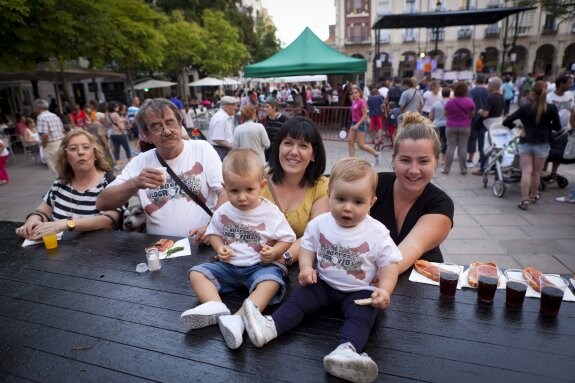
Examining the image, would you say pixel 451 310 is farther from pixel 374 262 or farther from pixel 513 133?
pixel 513 133

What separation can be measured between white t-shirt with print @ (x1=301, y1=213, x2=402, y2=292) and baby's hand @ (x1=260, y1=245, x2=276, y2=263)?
0.27 m

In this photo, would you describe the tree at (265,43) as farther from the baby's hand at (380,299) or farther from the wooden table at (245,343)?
the baby's hand at (380,299)

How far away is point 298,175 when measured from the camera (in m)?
2.54

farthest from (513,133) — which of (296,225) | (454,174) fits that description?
(296,225)

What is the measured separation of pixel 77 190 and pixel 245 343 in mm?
2338

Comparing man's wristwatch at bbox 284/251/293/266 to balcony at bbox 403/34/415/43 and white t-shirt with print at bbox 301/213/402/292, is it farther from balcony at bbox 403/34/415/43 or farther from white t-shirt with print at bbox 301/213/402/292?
balcony at bbox 403/34/415/43

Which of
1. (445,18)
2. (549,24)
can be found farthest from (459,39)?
(445,18)

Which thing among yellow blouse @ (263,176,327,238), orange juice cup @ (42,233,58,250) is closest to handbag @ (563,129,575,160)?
yellow blouse @ (263,176,327,238)

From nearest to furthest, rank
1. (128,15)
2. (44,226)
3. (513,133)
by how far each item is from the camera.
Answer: (44,226), (513,133), (128,15)

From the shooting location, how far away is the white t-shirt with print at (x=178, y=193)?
9.14 ft

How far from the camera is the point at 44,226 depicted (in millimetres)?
2785

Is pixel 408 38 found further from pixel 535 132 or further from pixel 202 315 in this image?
pixel 202 315

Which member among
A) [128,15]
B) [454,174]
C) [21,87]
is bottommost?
[454,174]

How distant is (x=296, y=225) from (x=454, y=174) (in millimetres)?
6741
